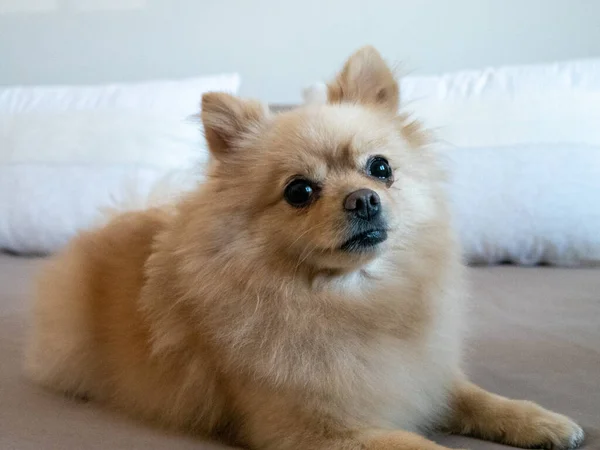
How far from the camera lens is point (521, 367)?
4.91 ft

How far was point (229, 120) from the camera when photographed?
1.43 meters

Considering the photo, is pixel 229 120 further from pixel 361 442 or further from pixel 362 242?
pixel 361 442

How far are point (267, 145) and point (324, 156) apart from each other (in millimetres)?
157

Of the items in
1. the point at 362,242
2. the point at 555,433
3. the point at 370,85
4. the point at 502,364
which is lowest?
the point at 502,364

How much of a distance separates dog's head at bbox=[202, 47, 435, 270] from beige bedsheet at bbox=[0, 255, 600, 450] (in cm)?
46

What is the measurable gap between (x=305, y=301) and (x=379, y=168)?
35 cm

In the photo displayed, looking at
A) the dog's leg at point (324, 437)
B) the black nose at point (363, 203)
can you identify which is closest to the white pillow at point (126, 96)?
the black nose at point (363, 203)

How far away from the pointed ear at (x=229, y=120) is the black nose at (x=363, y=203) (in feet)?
1.20

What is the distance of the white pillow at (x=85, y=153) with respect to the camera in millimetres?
2658

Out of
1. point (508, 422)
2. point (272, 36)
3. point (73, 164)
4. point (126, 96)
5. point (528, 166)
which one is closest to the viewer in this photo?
point (508, 422)

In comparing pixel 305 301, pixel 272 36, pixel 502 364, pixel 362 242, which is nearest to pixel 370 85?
pixel 362 242

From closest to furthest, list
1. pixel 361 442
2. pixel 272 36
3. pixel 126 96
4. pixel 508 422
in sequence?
pixel 361 442 < pixel 508 422 < pixel 126 96 < pixel 272 36

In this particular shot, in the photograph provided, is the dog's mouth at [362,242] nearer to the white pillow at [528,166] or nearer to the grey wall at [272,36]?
the white pillow at [528,166]

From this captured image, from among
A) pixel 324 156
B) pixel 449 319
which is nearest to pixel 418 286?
pixel 449 319
